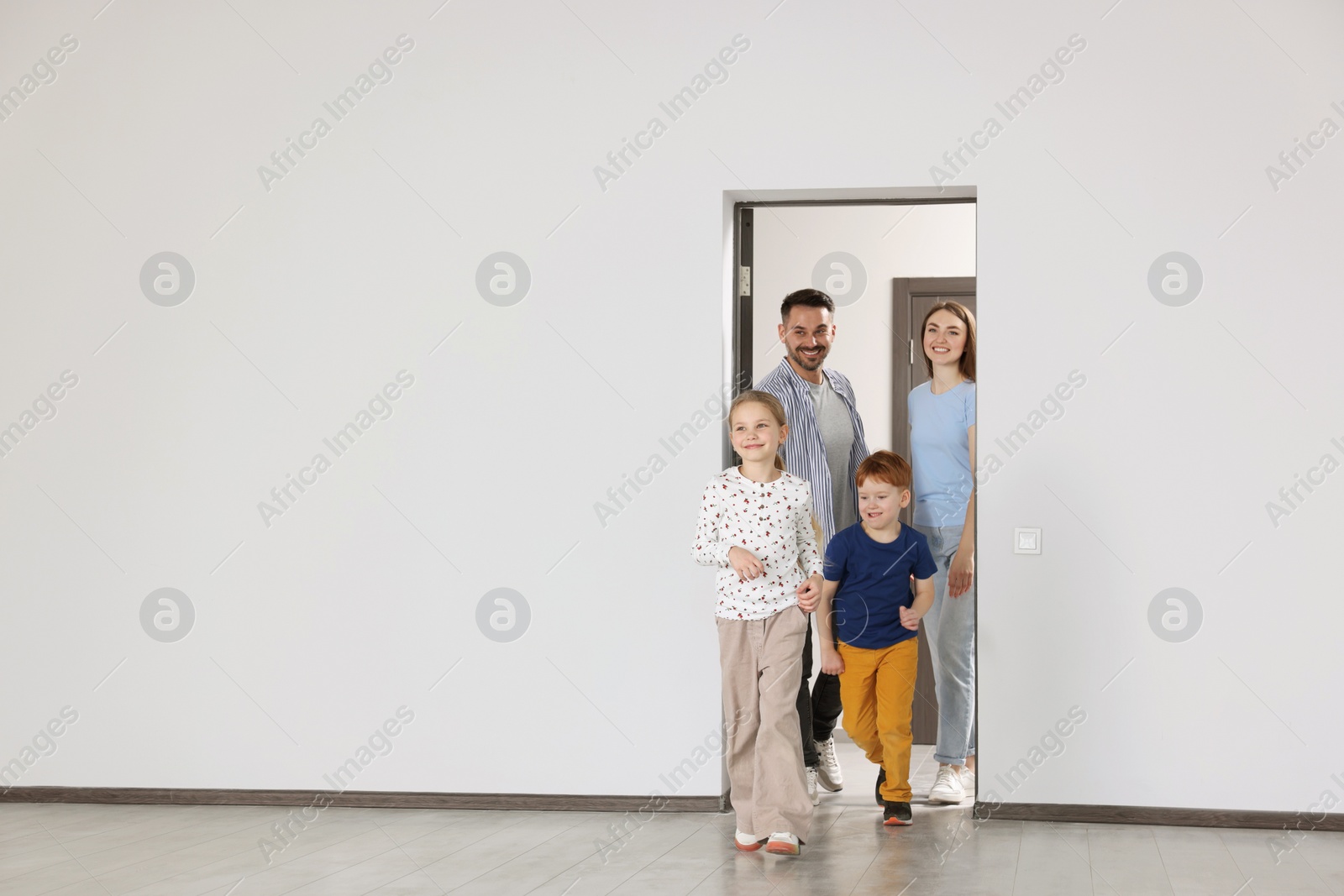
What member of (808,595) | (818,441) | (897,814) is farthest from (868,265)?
(897,814)

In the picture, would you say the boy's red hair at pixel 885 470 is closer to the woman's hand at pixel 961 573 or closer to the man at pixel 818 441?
the man at pixel 818 441

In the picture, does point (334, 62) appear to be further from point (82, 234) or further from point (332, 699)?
point (332, 699)

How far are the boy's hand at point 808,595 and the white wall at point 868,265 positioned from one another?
199 cm

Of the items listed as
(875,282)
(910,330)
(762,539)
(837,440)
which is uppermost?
(875,282)

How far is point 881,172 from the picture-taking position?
11.0 feet

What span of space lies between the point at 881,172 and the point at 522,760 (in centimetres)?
208

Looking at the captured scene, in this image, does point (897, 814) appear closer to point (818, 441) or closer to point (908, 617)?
point (908, 617)

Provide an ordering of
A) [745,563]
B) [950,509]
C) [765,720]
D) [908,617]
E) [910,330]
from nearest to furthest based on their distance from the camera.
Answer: [745,563] → [765,720] → [908,617] → [950,509] → [910,330]

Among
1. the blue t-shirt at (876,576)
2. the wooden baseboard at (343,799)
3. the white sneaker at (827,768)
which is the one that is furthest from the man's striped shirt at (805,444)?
the wooden baseboard at (343,799)

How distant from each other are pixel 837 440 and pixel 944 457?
1.12ft


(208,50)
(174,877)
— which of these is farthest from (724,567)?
(208,50)

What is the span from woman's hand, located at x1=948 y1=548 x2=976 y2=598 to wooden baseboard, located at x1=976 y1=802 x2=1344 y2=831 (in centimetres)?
63

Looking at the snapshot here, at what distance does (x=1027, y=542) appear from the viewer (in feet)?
10.7

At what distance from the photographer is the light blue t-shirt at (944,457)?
11.5 feet
